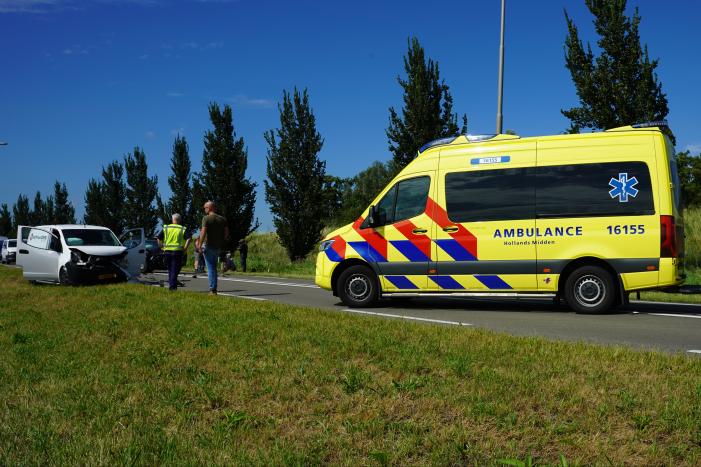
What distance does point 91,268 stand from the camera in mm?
14719

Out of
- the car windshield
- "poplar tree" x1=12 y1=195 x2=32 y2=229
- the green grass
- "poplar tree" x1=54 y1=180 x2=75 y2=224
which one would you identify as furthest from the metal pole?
"poplar tree" x1=12 y1=195 x2=32 y2=229

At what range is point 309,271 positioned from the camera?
78.1ft

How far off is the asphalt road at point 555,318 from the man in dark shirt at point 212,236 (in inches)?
53.5

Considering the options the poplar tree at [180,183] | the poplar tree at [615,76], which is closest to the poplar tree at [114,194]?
the poplar tree at [180,183]

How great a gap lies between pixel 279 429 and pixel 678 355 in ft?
12.5

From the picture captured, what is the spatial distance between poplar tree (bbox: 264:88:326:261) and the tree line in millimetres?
45

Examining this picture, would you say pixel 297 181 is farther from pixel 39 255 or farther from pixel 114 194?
pixel 114 194

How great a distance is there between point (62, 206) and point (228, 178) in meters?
42.7

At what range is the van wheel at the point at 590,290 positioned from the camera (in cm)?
941

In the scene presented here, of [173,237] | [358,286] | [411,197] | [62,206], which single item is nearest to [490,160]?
[411,197]

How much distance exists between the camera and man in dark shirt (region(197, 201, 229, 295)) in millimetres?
12219

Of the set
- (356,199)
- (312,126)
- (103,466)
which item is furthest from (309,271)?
(356,199)

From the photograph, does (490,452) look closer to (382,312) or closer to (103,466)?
(103,466)

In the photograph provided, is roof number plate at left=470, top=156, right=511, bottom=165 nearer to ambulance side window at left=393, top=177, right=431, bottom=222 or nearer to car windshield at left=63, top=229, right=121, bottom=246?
ambulance side window at left=393, top=177, right=431, bottom=222
